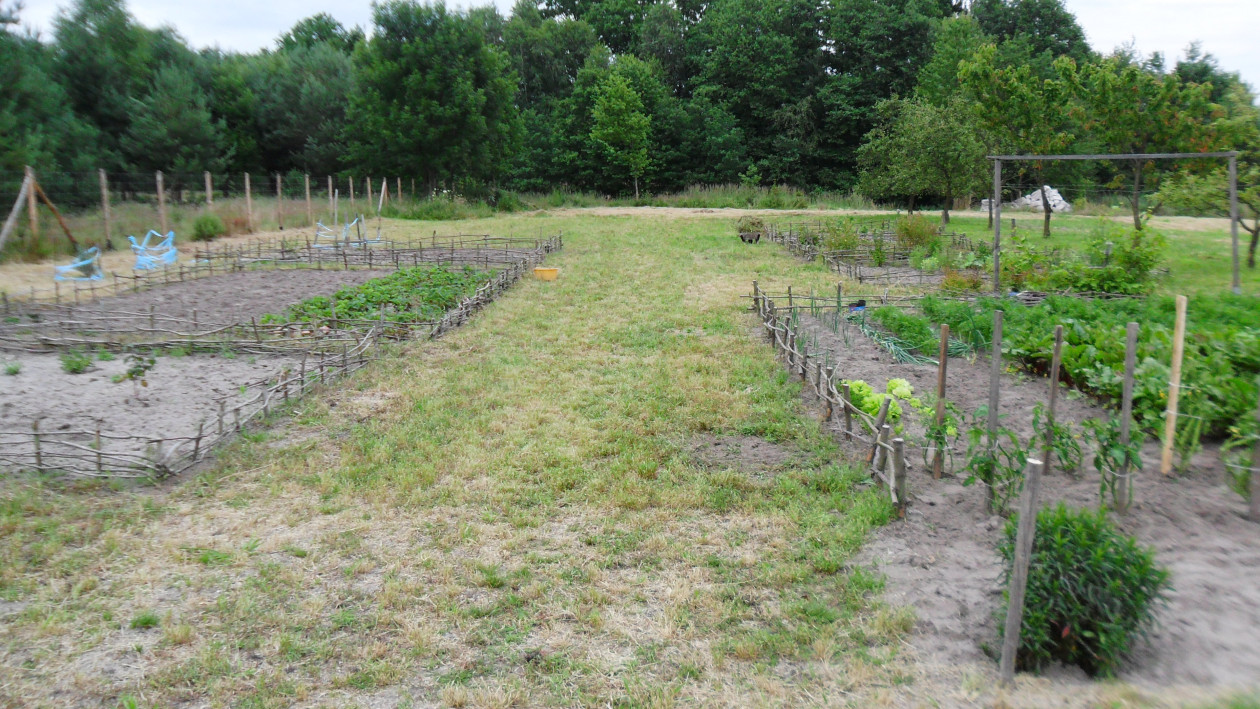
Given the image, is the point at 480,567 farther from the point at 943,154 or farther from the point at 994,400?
the point at 943,154

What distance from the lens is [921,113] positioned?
24953mm

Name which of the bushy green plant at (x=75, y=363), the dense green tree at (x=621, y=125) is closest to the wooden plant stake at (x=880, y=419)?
the bushy green plant at (x=75, y=363)

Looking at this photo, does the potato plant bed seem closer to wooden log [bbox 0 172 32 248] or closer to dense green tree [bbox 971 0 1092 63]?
wooden log [bbox 0 172 32 248]

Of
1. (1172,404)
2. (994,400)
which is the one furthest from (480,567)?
(1172,404)

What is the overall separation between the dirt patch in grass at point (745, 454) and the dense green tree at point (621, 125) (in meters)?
34.6

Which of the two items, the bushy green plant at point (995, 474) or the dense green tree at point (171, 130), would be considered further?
the dense green tree at point (171, 130)

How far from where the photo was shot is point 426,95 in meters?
34.7

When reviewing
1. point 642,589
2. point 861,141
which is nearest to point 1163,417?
point 642,589

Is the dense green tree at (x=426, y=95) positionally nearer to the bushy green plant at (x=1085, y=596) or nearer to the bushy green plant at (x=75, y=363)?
the bushy green plant at (x=75, y=363)

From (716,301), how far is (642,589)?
9009 millimetres

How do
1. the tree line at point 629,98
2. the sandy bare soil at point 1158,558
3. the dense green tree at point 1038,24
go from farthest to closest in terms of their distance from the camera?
the dense green tree at point 1038,24 → the tree line at point 629,98 → the sandy bare soil at point 1158,558

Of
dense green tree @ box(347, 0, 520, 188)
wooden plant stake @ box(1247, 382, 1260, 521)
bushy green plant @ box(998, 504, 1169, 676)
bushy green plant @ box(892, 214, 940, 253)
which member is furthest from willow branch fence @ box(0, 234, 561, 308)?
dense green tree @ box(347, 0, 520, 188)

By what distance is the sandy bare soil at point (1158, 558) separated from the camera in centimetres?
350

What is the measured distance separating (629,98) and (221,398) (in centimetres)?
3583
